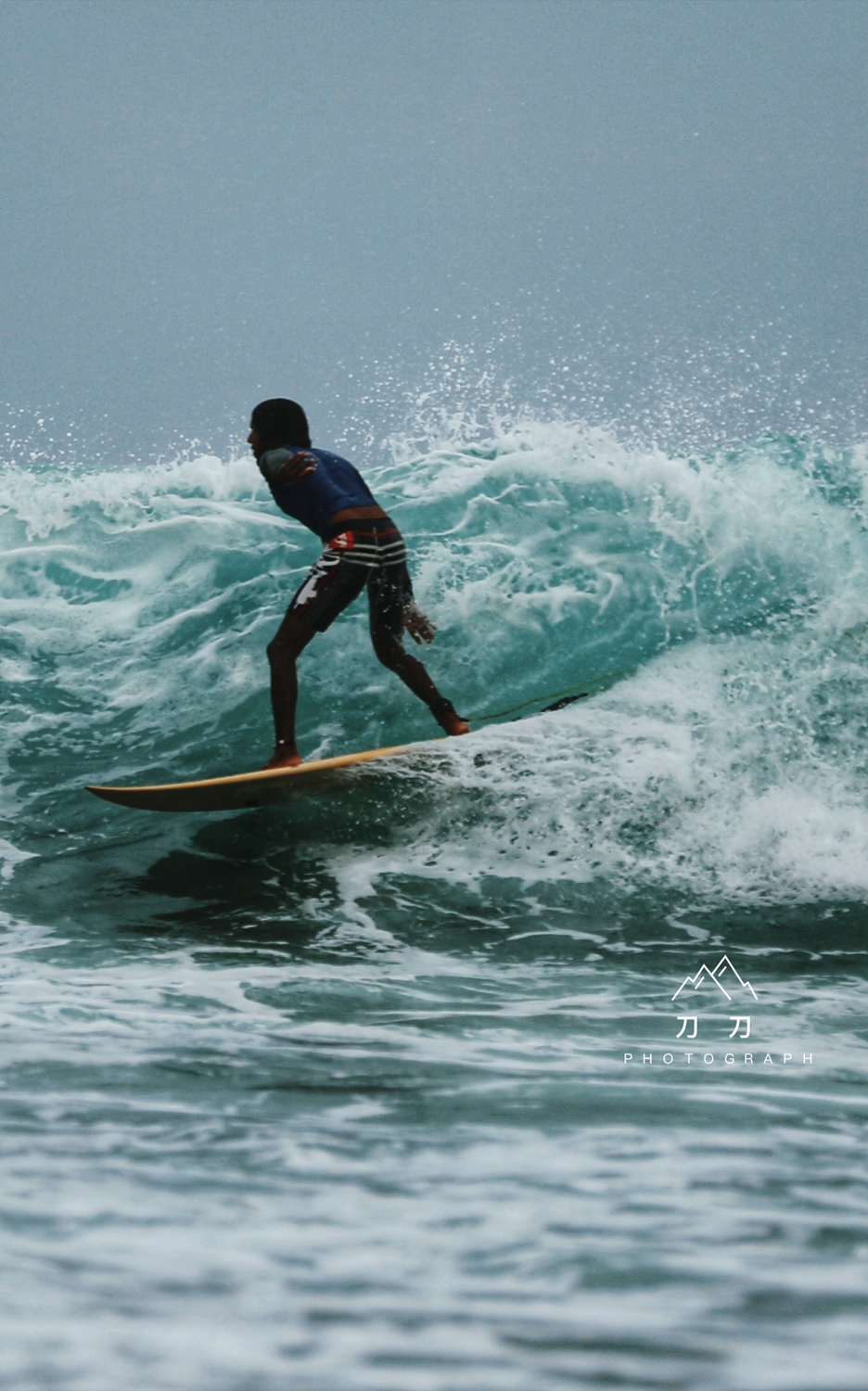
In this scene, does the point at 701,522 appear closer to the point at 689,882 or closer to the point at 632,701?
the point at 632,701

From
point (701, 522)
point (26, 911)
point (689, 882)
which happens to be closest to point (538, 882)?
point (689, 882)

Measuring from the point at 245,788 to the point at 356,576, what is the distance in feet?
3.41

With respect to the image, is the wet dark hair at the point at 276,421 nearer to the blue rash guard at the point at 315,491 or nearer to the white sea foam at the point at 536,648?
the blue rash guard at the point at 315,491

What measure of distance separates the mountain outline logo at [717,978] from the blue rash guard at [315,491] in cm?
236

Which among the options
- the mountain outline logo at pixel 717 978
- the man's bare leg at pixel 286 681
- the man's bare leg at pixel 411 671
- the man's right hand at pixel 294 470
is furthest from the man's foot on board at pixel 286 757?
the mountain outline logo at pixel 717 978

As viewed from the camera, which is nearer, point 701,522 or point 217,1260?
point 217,1260

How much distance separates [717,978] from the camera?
4.05 metres

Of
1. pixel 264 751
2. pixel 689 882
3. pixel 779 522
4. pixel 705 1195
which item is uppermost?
pixel 779 522

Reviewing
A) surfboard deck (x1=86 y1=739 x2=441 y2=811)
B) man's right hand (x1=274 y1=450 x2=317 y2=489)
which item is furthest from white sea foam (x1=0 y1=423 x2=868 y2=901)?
man's right hand (x1=274 y1=450 x2=317 y2=489)

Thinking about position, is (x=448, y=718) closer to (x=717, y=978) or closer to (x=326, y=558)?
(x=326, y=558)

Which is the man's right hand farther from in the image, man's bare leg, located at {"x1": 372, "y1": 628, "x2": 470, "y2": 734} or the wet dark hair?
man's bare leg, located at {"x1": 372, "y1": 628, "x2": 470, "y2": 734}

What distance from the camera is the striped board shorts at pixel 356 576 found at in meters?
5.03

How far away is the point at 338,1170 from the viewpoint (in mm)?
2223

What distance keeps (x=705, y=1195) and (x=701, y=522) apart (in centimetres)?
644
